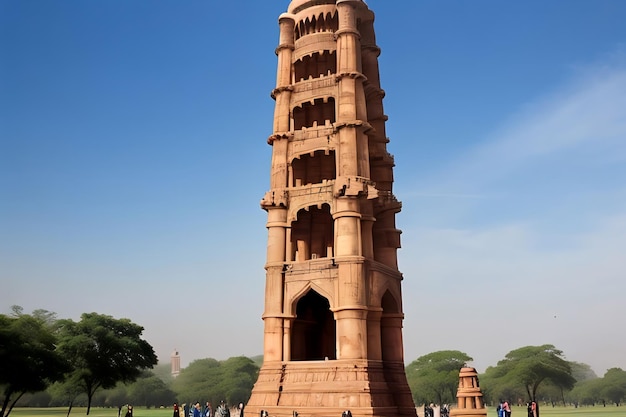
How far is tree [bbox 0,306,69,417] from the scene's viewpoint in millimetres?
43844

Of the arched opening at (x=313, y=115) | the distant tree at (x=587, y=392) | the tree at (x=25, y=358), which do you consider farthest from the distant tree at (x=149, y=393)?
→ the distant tree at (x=587, y=392)

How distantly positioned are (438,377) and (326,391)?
73995mm

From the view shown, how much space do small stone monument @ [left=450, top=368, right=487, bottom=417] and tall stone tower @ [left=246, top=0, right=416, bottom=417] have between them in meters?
3.69

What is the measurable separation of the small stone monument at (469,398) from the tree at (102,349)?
38896mm

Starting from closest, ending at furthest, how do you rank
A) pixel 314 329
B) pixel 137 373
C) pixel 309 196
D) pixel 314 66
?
pixel 309 196 → pixel 314 329 → pixel 314 66 → pixel 137 373

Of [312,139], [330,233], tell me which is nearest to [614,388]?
[330,233]

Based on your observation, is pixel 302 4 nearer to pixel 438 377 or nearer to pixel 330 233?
pixel 330 233

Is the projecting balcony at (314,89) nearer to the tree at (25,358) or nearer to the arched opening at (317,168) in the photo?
the arched opening at (317,168)

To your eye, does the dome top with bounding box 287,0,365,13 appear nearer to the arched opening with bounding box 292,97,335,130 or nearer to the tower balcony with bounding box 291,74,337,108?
the tower balcony with bounding box 291,74,337,108

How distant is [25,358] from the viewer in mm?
44938

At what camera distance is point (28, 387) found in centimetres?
4669

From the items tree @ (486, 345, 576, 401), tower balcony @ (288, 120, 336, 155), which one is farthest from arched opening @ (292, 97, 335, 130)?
tree @ (486, 345, 576, 401)

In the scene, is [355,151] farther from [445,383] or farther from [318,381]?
[445,383]

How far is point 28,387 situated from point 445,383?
72367 mm
